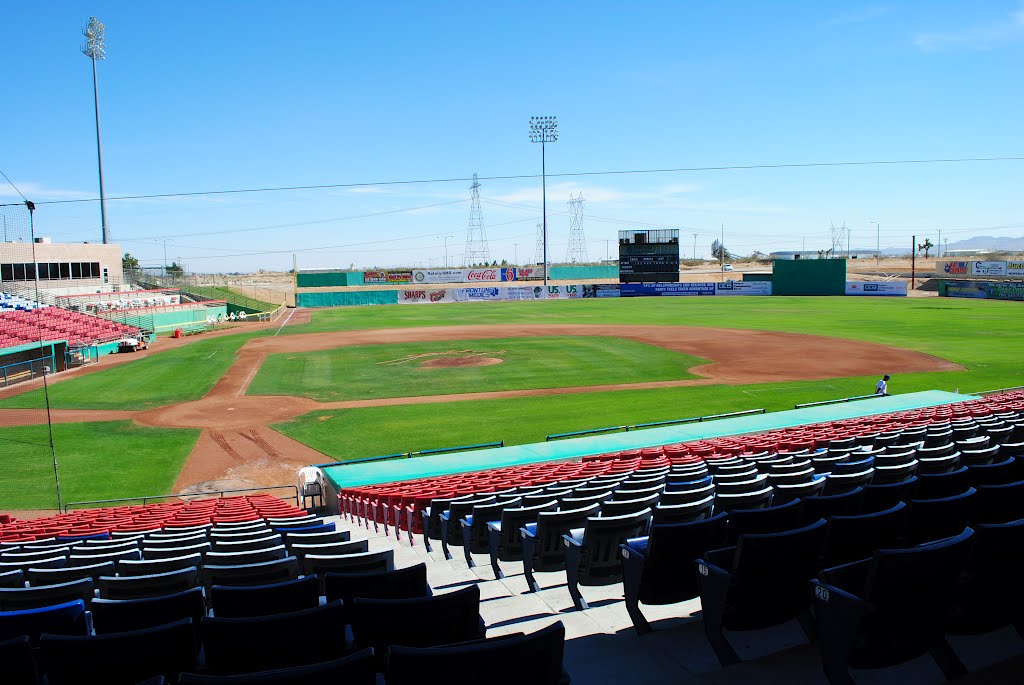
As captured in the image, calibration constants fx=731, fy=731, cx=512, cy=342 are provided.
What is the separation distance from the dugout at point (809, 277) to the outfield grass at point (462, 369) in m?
55.1

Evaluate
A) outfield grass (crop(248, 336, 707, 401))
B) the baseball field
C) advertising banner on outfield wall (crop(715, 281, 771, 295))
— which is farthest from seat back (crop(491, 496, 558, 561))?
advertising banner on outfield wall (crop(715, 281, 771, 295))

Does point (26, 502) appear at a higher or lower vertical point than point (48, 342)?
lower

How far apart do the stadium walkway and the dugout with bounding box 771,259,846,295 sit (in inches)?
3736

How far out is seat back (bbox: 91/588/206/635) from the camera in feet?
14.1

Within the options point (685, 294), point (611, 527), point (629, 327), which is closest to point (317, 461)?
point (611, 527)

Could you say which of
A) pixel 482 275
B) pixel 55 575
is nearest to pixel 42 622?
pixel 55 575

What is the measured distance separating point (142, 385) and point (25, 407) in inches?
219

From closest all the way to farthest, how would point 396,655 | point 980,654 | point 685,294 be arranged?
1. point 396,655
2. point 980,654
3. point 685,294

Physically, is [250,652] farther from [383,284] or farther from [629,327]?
[383,284]

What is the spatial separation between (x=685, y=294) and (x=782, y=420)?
78279 millimetres

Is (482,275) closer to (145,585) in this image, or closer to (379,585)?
(145,585)

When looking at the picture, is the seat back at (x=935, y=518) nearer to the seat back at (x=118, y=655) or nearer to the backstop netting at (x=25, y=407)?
the seat back at (x=118, y=655)

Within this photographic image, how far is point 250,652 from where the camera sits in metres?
3.73

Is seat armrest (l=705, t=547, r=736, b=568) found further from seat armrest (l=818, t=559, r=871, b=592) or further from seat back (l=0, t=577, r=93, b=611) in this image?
seat back (l=0, t=577, r=93, b=611)
